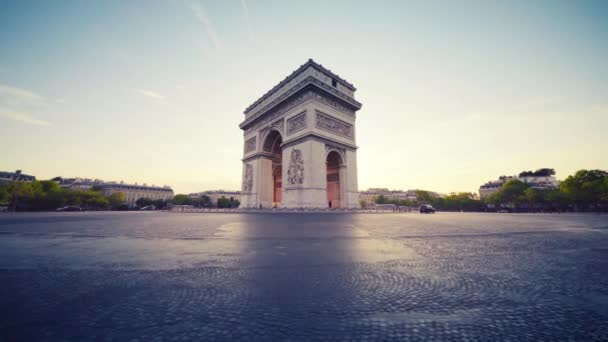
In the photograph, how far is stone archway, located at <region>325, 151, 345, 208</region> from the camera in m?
26.6

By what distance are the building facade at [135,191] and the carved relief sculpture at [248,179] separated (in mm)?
72388

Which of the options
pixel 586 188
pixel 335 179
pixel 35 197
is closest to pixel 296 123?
pixel 335 179

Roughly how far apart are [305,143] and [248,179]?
34.3 ft

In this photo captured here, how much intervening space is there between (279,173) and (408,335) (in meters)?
32.6

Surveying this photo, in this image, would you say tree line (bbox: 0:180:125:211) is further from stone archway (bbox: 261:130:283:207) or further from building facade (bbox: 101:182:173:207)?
stone archway (bbox: 261:130:283:207)

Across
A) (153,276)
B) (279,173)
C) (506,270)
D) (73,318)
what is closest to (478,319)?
(506,270)

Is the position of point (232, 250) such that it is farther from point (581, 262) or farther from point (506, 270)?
point (581, 262)

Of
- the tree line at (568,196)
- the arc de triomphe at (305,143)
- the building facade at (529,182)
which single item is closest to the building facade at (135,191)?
the arc de triomphe at (305,143)

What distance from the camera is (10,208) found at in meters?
40.1

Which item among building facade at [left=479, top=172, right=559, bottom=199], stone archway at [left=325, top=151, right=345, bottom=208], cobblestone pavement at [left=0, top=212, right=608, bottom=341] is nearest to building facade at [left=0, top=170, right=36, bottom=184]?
stone archway at [left=325, top=151, right=345, bottom=208]

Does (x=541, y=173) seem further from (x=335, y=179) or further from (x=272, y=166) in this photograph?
(x=272, y=166)

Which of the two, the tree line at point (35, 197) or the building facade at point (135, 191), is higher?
the building facade at point (135, 191)

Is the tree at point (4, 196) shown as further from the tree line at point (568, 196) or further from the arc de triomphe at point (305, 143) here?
the tree line at point (568, 196)

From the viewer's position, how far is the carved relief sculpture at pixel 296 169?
23.6 metres
